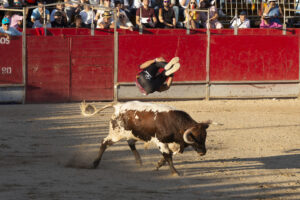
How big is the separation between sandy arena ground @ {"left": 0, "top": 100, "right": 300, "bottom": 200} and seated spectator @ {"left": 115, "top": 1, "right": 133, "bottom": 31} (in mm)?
3754

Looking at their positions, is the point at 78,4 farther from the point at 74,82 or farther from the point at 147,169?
the point at 147,169

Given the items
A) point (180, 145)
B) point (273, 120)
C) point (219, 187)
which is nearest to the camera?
point (219, 187)

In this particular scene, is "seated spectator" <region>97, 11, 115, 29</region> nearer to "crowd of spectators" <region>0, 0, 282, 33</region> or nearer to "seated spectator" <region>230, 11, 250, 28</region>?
"crowd of spectators" <region>0, 0, 282, 33</region>

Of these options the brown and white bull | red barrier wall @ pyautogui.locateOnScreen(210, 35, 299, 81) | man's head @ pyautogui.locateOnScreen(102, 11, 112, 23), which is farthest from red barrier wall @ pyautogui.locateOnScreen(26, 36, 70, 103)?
the brown and white bull

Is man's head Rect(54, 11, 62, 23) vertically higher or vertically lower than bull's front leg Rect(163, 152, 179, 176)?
higher

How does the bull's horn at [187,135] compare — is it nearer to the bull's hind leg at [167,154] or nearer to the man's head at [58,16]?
the bull's hind leg at [167,154]

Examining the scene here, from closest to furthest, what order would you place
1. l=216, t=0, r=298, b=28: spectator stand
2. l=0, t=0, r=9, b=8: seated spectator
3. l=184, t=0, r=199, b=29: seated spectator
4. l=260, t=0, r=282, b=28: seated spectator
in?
l=0, t=0, r=9, b=8: seated spectator → l=184, t=0, r=199, b=29: seated spectator → l=260, t=0, r=282, b=28: seated spectator → l=216, t=0, r=298, b=28: spectator stand

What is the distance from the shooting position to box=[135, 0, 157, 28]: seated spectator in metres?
16.8

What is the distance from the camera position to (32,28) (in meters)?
16.2

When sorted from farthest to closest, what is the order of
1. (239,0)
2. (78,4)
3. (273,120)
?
(239,0), (78,4), (273,120)

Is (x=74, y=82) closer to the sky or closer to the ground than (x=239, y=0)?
closer to the ground

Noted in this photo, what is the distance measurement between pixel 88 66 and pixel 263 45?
4.80m

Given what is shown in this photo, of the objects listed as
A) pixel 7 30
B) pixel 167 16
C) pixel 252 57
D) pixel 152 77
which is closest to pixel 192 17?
pixel 167 16

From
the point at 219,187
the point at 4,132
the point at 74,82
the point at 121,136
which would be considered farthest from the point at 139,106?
the point at 74,82
